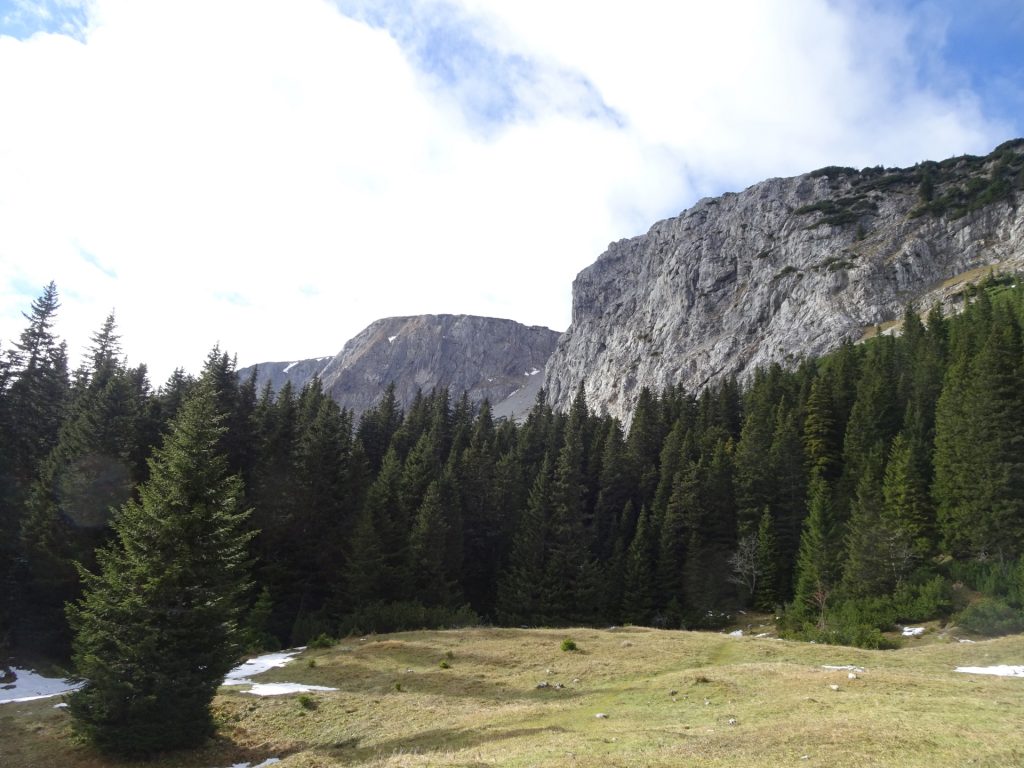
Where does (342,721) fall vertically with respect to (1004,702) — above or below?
below

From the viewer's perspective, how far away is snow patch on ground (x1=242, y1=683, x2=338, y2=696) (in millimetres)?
25516

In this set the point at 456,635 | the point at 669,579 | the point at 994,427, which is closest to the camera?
the point at 456,635

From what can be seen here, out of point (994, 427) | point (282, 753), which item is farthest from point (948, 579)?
point (282, 753)

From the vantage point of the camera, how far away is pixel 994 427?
48219 mm

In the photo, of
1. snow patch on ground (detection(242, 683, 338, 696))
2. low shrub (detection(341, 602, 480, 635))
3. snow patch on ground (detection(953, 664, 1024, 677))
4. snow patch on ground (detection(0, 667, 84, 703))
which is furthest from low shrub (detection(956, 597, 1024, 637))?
snow patch on ground (detection(0, 667, 84, 703))

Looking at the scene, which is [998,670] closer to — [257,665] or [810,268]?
[257,665]

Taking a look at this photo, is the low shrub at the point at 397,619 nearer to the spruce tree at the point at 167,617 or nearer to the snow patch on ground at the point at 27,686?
the snow patch on ground at the point at 27,686

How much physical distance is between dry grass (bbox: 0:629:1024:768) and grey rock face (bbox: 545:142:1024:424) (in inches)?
4854

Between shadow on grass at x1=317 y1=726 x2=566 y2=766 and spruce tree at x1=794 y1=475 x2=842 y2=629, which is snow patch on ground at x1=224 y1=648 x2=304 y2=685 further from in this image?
spruce tree at x1=794 y1=475 x2=842 y2=629

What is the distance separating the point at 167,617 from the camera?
824 inches

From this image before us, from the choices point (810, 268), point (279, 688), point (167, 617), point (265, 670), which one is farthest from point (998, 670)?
point (810, 268)

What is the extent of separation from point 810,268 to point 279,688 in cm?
16312

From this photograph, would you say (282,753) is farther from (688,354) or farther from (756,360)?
(688,354)

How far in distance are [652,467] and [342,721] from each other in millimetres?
63078
